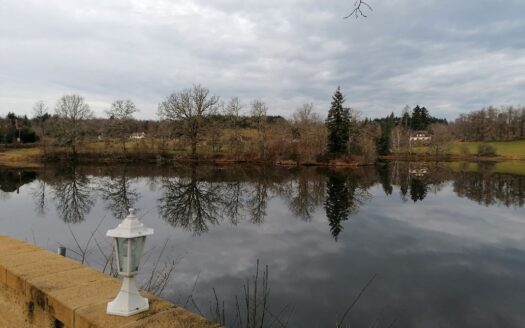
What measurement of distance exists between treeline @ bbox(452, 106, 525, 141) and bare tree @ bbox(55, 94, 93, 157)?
79844 millimetres

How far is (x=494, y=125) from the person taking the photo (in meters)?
82.8

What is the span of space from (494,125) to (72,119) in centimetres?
8419

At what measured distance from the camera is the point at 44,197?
20.9 metres

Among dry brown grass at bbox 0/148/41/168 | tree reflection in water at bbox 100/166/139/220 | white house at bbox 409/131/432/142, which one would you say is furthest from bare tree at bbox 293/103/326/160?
white house at bbox 409/131/432/142

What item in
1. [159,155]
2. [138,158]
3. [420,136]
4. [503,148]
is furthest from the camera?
[420,136]

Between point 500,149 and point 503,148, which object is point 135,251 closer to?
point 500,149

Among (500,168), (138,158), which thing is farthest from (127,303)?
(500,168)

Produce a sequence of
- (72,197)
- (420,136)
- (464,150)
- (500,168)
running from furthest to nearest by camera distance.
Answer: (420,136) → (464,150) → (500,168) → (72,197)

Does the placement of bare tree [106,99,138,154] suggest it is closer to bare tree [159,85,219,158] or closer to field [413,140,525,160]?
bare tree [159,85,219,158]

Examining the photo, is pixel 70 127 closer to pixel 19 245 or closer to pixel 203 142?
pixel 203 142

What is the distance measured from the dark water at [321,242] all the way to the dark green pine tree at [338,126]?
23.6 metres

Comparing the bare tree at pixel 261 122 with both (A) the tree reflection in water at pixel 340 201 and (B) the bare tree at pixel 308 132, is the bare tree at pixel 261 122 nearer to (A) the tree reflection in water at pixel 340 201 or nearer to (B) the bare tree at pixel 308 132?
(B) the bare tree at pixel 308 132

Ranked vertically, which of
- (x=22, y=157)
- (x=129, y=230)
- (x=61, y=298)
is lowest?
(x=22, y=157)

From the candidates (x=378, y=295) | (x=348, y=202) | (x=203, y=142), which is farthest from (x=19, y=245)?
(x=203, y=142)
